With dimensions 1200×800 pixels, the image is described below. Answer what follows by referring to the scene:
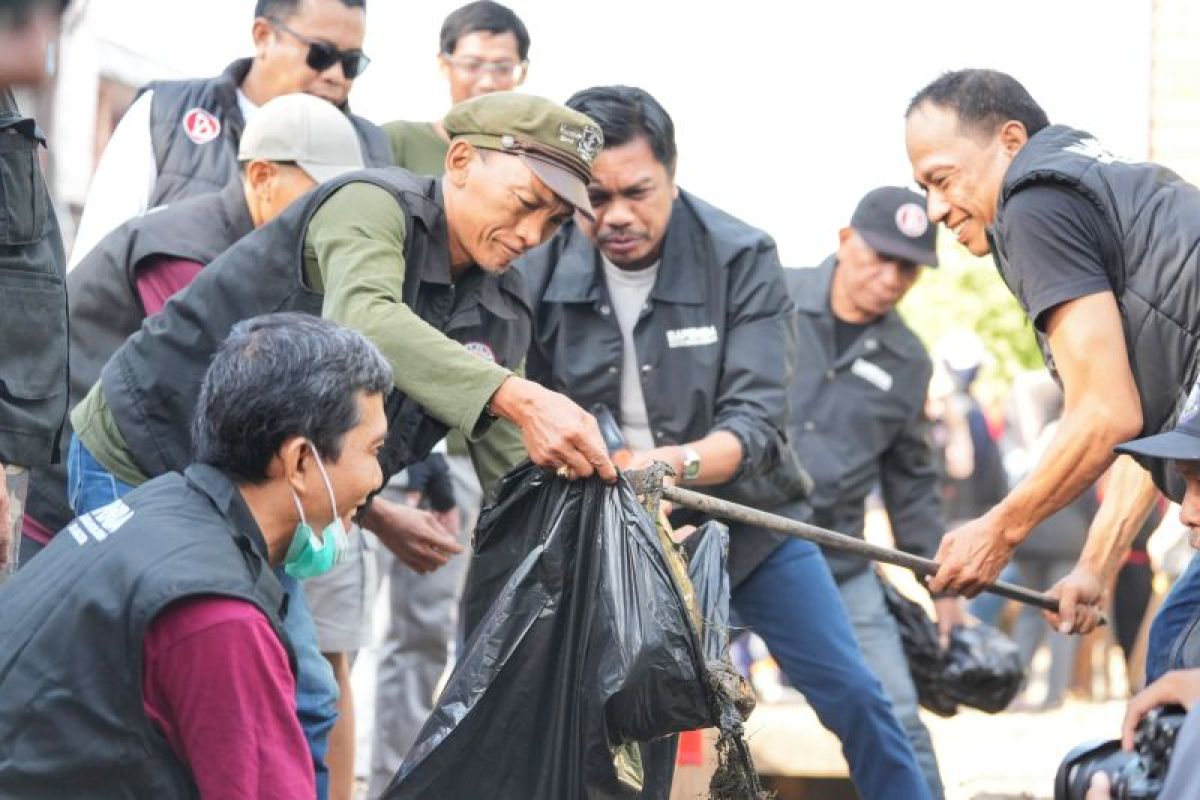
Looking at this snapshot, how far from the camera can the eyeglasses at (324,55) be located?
6.05 meters

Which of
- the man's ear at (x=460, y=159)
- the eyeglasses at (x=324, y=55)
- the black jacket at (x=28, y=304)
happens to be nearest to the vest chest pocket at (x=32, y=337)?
the black jacket at (x=28, y=304)

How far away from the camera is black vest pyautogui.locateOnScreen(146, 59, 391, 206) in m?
5.90

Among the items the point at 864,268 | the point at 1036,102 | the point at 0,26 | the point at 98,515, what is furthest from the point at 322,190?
the point at 864,268

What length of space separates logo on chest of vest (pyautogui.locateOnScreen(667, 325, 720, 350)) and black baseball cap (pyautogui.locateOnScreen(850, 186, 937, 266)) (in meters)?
1.58

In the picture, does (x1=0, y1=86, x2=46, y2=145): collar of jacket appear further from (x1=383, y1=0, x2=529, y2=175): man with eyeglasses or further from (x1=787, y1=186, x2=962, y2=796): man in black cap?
(x1=787, y1=186, x2=962, y2=796): man in black cap

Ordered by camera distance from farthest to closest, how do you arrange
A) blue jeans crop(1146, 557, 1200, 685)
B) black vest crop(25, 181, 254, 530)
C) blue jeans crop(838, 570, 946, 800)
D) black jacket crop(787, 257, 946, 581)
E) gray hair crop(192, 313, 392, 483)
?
black jacket crop(787, 257, 946, 581), blue jeans crop(838, 570, 946, 800), black vest crop(25, 181, 254, 530), blue jeans crop(1146, 557, 1200, 685), gray hair crop(192, 313, 392, 483)

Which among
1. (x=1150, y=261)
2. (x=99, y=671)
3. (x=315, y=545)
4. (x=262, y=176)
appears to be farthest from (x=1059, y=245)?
(x=99, y=671)

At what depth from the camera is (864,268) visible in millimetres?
7258

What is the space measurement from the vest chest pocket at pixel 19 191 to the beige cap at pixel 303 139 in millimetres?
1149

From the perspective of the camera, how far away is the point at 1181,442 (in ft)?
13.5

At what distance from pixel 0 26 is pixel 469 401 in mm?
2283

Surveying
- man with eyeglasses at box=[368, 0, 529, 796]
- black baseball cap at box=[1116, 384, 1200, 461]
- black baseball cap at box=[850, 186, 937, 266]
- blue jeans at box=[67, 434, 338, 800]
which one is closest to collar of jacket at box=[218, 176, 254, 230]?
blue jeans at box=[67, 434, 338, 800]

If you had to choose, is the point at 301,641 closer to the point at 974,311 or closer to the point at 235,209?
the point at 235,209

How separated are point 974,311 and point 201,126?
16.5 meters
